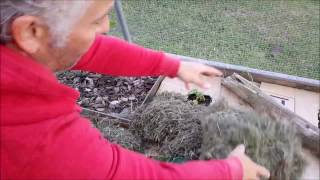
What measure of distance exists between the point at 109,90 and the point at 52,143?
1.04 meters

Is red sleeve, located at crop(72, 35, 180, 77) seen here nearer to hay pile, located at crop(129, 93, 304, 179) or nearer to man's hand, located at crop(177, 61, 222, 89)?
man's hand, located at crop(177, 61, 222, 89)

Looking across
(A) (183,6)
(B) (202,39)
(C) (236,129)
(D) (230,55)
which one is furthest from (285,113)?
(A) (183,6)

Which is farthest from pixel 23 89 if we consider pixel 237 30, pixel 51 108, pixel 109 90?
pixel 237 30

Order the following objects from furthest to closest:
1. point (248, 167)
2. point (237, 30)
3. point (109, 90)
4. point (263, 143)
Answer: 1. point (237, 30)
2. point (109, 90)
3. point (263, 143)
4. point (248, 167)

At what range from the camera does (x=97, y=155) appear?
2.87 feet

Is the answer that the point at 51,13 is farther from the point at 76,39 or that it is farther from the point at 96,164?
the point at 96,164

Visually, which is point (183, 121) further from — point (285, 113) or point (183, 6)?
point (183, 6)

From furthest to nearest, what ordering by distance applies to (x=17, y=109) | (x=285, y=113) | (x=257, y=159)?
1. (x=285, y=113)
2. (x=257, y=159)
3. (x=17, y=109)

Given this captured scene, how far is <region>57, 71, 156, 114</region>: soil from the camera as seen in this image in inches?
69.4

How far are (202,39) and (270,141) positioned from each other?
1.08 meters

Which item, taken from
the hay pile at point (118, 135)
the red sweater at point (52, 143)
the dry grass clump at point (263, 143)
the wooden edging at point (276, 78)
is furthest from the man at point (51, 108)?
the wooden edging at point (276, 78)

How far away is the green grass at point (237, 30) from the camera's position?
206cm

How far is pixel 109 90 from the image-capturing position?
6.05 ft

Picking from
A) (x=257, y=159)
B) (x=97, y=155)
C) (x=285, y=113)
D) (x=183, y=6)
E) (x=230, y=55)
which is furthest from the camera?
(x=183, y=6)
